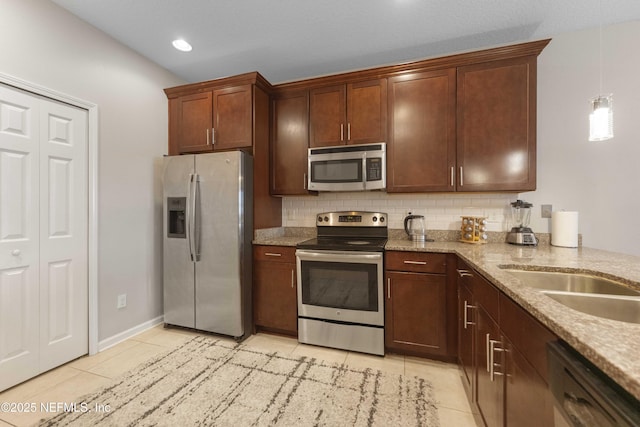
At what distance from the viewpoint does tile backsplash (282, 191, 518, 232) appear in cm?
250

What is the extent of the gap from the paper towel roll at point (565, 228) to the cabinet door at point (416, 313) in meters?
1.03

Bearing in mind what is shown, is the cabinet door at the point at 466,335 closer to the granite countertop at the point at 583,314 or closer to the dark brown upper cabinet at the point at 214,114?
the granite countertop at the point at 583,314

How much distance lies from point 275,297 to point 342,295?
0.68 metres

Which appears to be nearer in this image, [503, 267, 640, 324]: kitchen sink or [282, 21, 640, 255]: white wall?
[503, 267, 640, 324]: kitchen sink

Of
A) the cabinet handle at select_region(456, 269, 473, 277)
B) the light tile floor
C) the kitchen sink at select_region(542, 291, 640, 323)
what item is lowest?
the light tile floor

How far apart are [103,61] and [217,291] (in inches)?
91.0

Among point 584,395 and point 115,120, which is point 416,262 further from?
point 115,120

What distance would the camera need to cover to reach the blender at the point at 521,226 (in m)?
2.21

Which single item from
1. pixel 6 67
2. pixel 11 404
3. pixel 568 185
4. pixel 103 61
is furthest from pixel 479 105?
pixel 11 404

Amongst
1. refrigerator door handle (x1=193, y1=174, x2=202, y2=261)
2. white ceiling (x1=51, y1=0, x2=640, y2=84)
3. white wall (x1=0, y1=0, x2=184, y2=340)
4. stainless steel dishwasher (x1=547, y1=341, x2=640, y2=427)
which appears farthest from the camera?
refrigerator door handle (x1=193, y1=174, x2=202, y2=261)

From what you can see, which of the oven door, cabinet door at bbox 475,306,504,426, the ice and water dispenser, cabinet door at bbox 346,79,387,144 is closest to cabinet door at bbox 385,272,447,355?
the oven door

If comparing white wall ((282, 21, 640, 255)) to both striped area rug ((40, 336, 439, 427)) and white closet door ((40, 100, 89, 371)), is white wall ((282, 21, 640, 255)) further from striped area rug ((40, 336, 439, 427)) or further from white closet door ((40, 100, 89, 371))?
white closet door ((40, 100, 89, 371))

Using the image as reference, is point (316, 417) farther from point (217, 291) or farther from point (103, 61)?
point (103, 61)

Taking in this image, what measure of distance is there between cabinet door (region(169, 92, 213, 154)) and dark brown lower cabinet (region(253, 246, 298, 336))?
1304 mm
